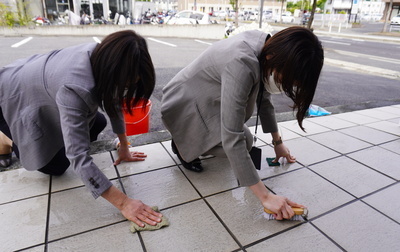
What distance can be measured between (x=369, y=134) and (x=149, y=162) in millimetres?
2329

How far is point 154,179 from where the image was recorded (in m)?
1.96

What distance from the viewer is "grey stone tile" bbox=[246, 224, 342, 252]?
4.54ft

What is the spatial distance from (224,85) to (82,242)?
1116mm

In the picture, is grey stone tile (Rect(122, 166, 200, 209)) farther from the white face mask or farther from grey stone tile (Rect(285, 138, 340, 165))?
grey stone tile (Rect(285, 138, 340, 165))

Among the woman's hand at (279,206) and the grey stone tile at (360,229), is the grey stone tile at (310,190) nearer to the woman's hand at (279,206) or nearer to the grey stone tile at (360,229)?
the grey stone tile at (360,229)

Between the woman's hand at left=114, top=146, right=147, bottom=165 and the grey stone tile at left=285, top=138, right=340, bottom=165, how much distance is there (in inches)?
53.2

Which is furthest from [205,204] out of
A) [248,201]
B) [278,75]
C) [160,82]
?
[160,82]

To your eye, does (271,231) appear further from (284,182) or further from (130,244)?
(130,244)

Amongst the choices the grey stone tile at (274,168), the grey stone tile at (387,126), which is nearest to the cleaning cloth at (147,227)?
the grey stone tile at (274,168)

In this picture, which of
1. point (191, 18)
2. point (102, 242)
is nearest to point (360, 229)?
point (102, 242)

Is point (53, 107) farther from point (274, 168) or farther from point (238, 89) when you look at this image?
point (274, 168)

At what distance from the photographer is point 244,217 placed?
5.26ft

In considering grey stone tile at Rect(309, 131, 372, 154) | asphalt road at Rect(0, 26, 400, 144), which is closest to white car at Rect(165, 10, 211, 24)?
asphalt road at Rect(0, 26, 400, 144)

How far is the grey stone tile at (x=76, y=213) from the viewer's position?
1483 millimetres
